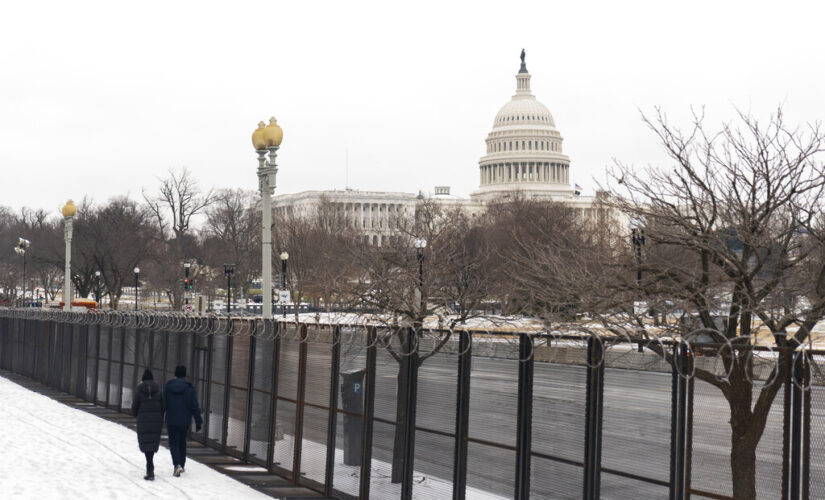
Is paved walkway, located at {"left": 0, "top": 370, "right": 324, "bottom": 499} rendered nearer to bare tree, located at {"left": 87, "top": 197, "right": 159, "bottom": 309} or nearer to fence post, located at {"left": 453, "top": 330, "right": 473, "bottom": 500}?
fence post, located at {"left": 453, "top": 330, "right": 473, "bottom": 500}

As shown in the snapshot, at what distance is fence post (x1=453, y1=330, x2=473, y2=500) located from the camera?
11078 mm

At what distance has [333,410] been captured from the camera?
13.8 metres

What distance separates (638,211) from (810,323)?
240cm

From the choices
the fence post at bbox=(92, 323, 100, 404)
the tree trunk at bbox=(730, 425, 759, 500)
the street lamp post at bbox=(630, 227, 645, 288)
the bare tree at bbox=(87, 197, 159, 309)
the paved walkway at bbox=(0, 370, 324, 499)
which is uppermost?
the bare tree at bbox=(87, 197, 159, 309)

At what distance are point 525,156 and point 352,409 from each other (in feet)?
583

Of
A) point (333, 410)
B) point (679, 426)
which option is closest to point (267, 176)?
point (333, 410)

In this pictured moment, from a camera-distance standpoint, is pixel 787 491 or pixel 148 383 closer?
pixel 787 491

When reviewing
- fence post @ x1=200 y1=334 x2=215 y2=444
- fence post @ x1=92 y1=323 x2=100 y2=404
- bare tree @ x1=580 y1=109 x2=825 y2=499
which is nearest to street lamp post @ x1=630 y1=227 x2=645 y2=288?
bare tree @ x1=580 y1=109 x2=825 y2=499

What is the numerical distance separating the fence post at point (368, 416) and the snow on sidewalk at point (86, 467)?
1.62 metres

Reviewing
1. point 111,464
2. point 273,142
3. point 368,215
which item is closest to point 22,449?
point 111,464

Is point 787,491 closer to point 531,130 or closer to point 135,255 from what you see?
point 135,255

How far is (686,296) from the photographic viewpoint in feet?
34.1

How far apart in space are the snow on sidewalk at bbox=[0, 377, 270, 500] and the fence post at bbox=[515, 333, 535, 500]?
4676 millimetres

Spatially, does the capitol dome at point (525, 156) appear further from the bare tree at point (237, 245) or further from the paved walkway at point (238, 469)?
the paved walkway at point (238, 469)
